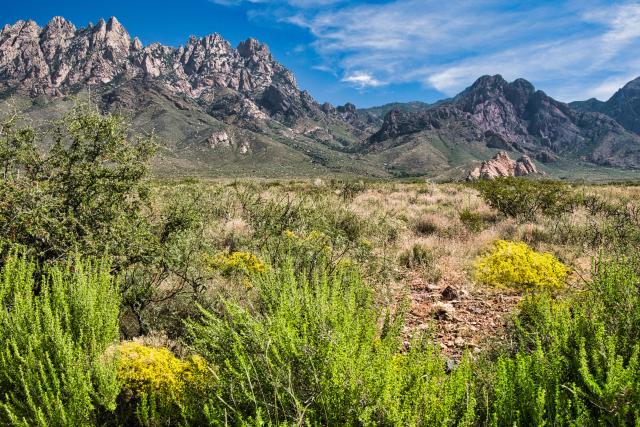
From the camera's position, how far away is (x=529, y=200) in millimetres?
13445

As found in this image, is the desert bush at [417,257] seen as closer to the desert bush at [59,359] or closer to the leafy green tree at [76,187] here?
the leafy green tree at [76,187]

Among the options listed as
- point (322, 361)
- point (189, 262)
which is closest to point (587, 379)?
point (322, 361)

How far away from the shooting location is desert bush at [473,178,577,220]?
13.3m

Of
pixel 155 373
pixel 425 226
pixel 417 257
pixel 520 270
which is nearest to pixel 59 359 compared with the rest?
pixel 155 373

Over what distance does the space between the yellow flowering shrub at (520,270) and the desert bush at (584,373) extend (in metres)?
2.32

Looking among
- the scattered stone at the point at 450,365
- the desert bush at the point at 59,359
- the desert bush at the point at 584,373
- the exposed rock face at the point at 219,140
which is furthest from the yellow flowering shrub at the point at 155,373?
the exposed rock face at the point at 219,140

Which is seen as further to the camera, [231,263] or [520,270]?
[231,263]

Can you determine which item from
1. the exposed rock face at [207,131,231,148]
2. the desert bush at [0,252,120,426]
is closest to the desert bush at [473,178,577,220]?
the desert bush at [0,252,120,426]

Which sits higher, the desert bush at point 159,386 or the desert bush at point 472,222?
the desert bush at point 472,222

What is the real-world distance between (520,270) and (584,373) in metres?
4.39

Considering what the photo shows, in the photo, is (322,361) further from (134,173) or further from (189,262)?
(134,173)

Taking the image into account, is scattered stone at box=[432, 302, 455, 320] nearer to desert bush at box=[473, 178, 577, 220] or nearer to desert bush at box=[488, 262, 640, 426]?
desert bush at box=[488, 262, 640, 426]

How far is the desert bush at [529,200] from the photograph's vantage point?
1326cm

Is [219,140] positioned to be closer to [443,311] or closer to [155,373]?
[443,311]
